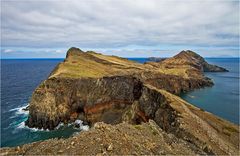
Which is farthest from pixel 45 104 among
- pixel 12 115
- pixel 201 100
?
pixel 201 100

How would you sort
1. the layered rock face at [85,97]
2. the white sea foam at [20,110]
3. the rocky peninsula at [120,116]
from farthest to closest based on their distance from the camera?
the white sea foam at [20,110], the layered rock face at [85,97], the rocky peninsula at [120,116]

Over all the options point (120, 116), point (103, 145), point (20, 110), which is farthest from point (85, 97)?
point (103, 145)

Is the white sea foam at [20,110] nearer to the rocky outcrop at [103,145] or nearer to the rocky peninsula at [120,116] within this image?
the rocky peninsula at [120,116]

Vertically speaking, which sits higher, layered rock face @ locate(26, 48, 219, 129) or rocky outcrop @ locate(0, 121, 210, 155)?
rocky outcrop @ locate(0, 121, 210, 155)

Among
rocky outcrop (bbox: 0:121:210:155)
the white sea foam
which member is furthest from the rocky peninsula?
the white sea foam

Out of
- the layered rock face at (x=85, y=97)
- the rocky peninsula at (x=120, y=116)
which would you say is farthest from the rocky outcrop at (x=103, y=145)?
the layered rock face at (x=85, y=97)

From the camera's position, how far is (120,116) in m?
67.8

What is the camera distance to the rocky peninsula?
61.6 feet

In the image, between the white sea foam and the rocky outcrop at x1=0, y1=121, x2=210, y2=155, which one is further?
the white sea foam

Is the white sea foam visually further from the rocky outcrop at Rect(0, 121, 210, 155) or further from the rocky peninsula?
the rocky outcrop at Rect(0, 121, 210, 155)

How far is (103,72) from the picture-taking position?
85.4 m

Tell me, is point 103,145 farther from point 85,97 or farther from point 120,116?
point 85,97

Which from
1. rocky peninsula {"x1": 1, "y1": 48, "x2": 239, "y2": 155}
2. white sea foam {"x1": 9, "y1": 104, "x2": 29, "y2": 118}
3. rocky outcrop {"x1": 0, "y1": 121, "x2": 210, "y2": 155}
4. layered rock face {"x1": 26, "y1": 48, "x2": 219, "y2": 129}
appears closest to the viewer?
rocky outcrop {"x1": 0, "y1": 121, "x2": 210, "y2": 155}

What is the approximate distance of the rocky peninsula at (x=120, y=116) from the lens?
739 inches
